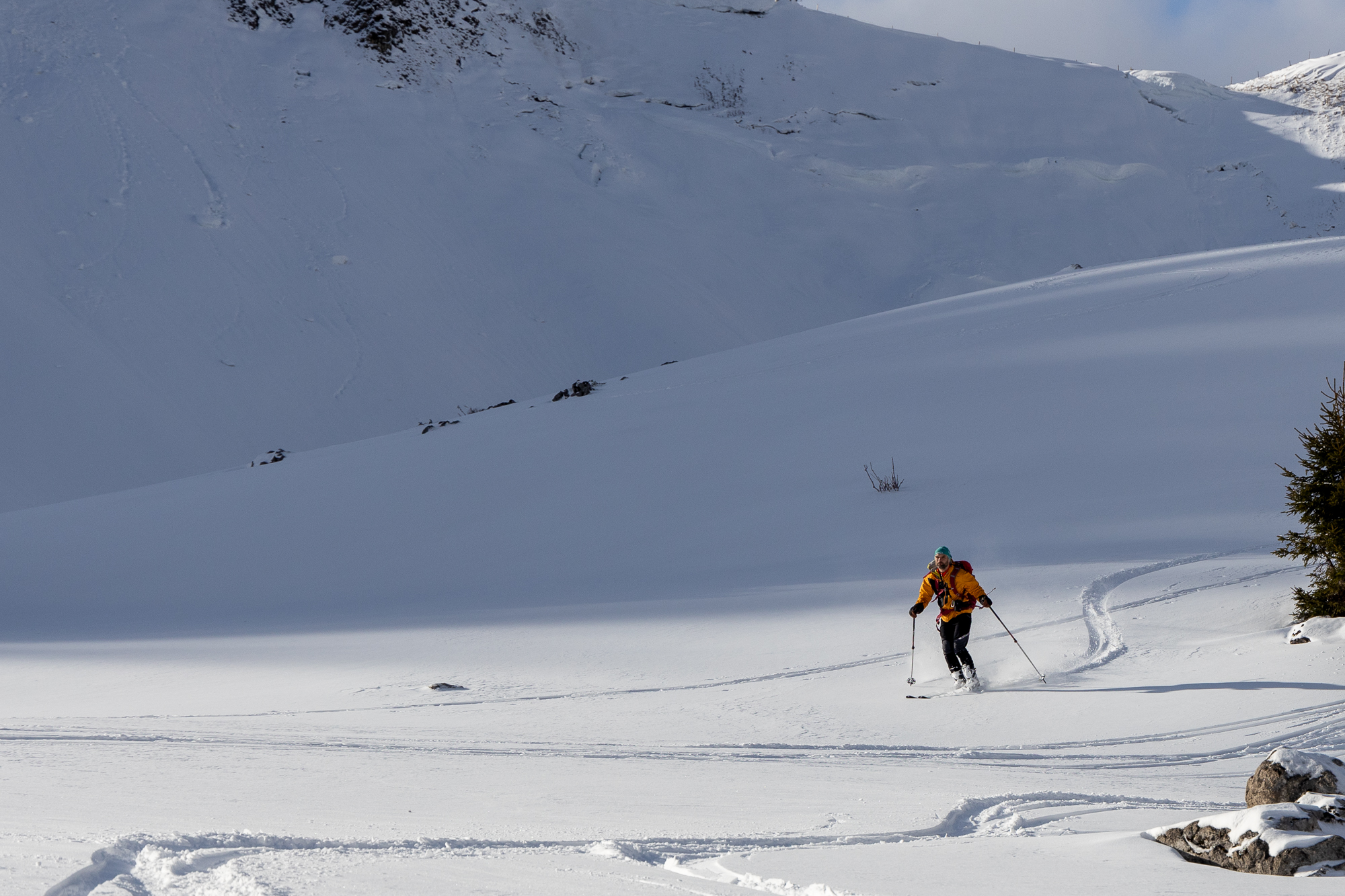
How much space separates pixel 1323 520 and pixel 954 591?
2.77 metres

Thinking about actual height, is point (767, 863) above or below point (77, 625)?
below

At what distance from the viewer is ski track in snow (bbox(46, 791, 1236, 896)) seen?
11.5ft

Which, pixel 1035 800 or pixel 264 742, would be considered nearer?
pixel 1035 800

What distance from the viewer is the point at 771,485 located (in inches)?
486

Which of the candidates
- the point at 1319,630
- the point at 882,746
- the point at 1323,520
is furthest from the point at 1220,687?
the point at 882,746

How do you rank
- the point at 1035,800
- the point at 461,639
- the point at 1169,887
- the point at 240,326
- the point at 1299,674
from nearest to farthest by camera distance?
the point at 1169,887 < the point at 1035,800 < the point at 1299,674 < the point at 461,639 < the point at 240,326

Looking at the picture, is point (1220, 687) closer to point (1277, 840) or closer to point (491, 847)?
point (1277, 840)

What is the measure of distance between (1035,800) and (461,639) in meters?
5.62

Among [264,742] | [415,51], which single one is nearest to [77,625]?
[264,742]

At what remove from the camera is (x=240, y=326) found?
23.1m

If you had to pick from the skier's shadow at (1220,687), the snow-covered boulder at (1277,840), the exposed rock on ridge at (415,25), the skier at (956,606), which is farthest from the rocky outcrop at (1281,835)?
the exposed rock on ridge at (415,25)

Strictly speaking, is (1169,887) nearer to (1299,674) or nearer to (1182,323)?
(1299,674)

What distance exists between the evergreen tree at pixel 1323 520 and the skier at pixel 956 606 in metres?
2.34

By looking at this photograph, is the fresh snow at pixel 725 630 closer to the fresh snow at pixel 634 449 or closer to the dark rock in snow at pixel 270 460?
the fresh snow at pixel 634 449
